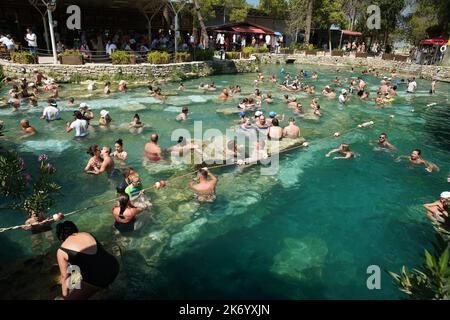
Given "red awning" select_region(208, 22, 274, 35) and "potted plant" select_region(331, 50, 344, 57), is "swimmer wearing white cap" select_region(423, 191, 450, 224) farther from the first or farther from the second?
"potted plant" select_region(331, 50, 344, 57)

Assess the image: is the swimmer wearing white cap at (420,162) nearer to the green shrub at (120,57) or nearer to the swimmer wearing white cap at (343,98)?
the swimmer wearing white cap at (343,98)

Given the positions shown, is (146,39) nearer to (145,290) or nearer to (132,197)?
(132,197)

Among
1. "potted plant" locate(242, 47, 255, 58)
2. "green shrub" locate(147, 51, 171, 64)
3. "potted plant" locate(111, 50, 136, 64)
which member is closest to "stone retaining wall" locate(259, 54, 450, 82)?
"potted plant" locate(242, 47, 255, 58)

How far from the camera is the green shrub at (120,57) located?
985 inches

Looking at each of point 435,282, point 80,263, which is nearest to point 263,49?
point 80,263

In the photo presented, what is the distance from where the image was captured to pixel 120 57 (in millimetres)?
25125

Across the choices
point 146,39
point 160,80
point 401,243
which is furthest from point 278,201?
point 146,39

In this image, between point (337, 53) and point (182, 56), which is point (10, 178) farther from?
point (337, 53)

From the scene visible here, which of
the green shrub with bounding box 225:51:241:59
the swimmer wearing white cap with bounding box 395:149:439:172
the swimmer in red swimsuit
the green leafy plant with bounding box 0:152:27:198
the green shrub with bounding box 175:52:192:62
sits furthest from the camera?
the green shrub with bounding box 225:51:241:59

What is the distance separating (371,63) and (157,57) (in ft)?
95.6

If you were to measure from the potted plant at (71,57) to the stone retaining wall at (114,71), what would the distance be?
634mm

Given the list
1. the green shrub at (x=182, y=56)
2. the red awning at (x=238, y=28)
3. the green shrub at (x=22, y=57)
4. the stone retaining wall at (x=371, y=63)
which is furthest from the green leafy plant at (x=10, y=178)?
the stone retaining wall at (x=371, y=63)

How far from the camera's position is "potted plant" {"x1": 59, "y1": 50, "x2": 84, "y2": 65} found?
2374 cm

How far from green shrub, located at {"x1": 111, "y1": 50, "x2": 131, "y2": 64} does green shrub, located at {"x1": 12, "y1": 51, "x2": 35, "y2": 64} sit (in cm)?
541
